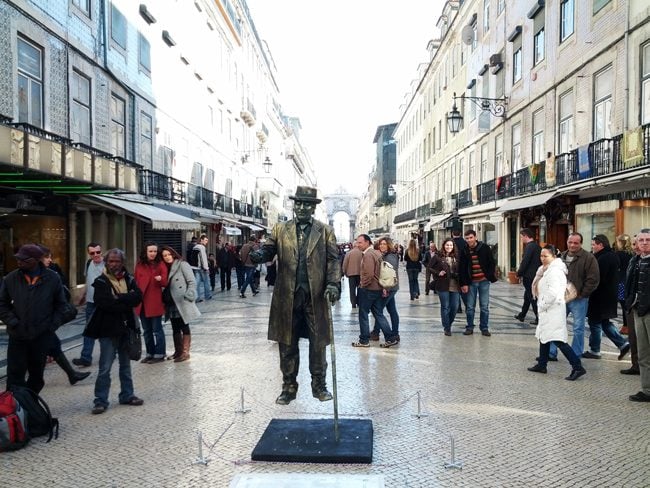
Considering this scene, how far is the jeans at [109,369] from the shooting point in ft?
17.2

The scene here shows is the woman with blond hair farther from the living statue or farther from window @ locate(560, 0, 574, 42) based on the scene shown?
the living statue

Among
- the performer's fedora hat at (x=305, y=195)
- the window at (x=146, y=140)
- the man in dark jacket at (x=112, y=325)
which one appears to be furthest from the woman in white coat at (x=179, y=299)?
the window at (x=146, y=140)

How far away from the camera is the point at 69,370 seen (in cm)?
609

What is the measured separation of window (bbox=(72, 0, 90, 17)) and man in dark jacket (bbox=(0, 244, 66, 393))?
35.2 ft

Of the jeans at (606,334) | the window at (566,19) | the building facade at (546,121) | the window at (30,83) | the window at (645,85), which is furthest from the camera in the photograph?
the window at (566,19)

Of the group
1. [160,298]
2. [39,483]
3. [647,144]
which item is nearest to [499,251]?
[647,144]

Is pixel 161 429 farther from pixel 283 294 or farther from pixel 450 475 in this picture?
pixel 450 475

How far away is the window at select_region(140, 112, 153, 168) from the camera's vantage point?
59.9 feet

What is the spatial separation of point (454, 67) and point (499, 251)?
13.0 m

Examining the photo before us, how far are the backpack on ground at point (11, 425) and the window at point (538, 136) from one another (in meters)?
17.9

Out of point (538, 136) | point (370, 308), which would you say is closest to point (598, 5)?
point (538, 136)


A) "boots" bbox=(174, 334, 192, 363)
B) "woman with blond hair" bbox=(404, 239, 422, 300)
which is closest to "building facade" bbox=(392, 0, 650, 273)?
"woman with blond hair" bbox=(404, 239, 422, 300)

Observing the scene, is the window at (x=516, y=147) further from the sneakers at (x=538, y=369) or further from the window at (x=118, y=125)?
the sneakers at (x=538, y=369)

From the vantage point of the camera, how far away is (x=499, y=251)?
75.2 ft
